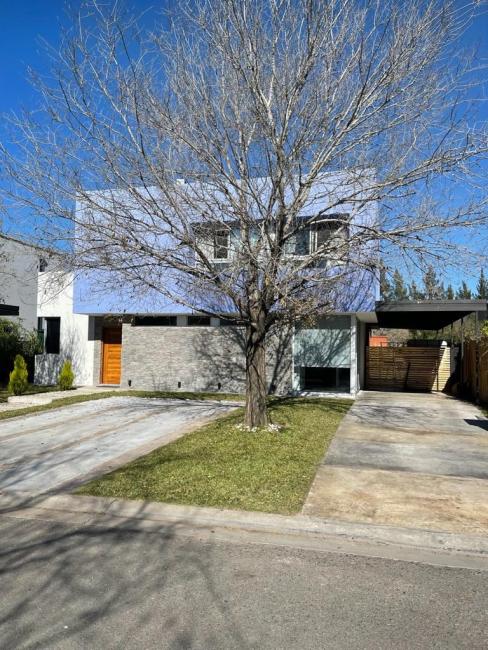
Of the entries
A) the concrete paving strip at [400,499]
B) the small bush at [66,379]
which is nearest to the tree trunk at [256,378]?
the concrete paving strip at [400,499]

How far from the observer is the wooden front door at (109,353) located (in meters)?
19.6

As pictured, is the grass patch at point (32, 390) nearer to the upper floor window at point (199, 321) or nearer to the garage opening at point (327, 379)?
the upper floor window at point (199, 321)

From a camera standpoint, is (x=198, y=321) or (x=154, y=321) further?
(x=154, y=321)

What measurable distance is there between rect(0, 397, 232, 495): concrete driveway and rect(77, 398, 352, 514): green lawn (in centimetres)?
54

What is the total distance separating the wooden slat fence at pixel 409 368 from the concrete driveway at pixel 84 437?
8.83m

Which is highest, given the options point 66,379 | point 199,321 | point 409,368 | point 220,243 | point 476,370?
point 220,243

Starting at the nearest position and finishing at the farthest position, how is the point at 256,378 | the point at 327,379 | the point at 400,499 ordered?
the point at 400,499
the point at 256,378
the point at 327,379

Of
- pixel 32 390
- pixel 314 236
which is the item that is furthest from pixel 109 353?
pixel 314 236

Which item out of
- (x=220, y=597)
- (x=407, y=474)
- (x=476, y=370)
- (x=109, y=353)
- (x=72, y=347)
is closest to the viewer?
(x=220, y=597)

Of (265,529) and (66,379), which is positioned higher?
(66,379)

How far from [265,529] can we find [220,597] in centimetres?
145

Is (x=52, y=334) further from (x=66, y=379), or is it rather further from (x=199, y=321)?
(x=199, y=321)

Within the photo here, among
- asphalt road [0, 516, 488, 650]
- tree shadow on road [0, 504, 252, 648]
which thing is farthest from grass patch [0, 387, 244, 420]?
asphalt road [0, 516, 488, 650]

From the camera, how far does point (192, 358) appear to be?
17984 millimetres
